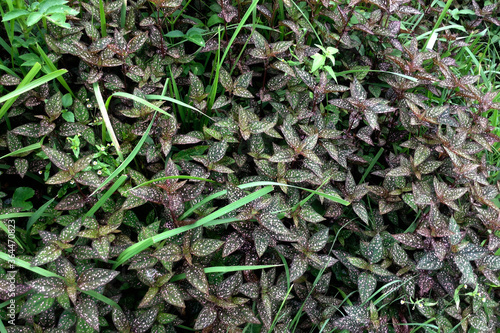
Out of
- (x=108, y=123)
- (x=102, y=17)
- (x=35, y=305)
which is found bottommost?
(x=35, y=305)

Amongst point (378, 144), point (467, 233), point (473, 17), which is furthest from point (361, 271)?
point (473, 17)

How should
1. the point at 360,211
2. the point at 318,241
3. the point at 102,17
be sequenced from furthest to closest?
1. the point at 102,17
2. the point at 360,211
3. the point at 318,241

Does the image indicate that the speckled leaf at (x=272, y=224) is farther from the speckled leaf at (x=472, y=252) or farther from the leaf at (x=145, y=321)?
the speckled leaf at (x=472, y=252)

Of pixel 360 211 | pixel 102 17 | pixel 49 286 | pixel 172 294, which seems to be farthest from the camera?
pixel 102 17

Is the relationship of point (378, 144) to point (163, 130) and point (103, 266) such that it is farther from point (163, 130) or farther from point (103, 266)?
point (103, 266)

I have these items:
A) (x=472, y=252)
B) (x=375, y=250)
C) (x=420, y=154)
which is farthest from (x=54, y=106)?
(x=472, y=252)

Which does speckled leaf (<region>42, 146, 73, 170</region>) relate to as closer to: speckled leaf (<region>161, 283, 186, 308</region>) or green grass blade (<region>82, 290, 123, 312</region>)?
green grass blade (<region>82, 290, 123, 312</region>)

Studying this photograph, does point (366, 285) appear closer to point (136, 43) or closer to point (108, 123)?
point (108, 123)
